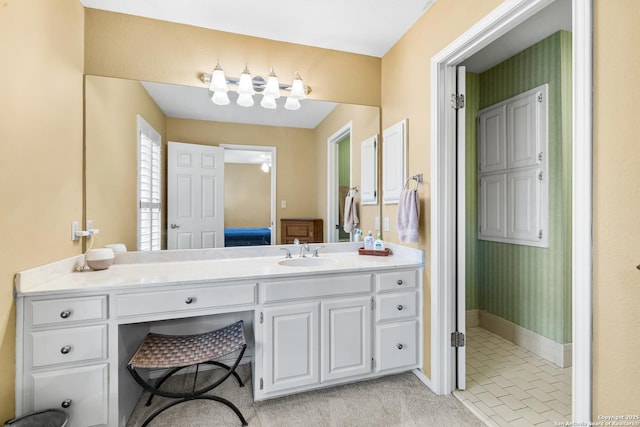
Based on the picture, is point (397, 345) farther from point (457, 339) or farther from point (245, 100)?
point (245, 100)

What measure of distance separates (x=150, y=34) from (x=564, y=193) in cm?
322

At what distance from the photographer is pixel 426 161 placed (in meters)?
1.99

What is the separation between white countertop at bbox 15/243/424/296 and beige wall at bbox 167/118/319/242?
37 cm

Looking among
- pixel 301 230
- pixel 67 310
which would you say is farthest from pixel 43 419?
pixel 301 230

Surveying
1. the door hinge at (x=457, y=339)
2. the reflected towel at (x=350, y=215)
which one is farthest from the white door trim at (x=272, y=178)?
the door hinge at (x=457, y=339)

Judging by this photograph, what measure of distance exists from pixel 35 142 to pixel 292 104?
62.0 inches

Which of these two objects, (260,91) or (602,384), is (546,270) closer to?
(602,384)

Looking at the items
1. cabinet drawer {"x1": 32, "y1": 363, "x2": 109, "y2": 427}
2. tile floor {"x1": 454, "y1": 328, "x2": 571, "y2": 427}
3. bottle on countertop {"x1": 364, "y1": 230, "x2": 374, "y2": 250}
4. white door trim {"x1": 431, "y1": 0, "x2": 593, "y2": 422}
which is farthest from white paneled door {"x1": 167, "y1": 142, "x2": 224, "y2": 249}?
tile floor {"x1": 454, "y1": 328, "x2": 571, "y2": 427}

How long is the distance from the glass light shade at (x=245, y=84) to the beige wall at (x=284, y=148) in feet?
0.85

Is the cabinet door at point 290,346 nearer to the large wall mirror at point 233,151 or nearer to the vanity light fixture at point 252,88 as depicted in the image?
the large wall mirror at point 233,151

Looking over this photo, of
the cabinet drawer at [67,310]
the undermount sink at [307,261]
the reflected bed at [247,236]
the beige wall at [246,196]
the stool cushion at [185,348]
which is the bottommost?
the stool cushion at [185,348]

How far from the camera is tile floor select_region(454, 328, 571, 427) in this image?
5.56 feet

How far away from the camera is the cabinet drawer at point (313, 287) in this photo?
1.72m

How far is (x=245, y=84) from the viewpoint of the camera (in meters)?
2.18
